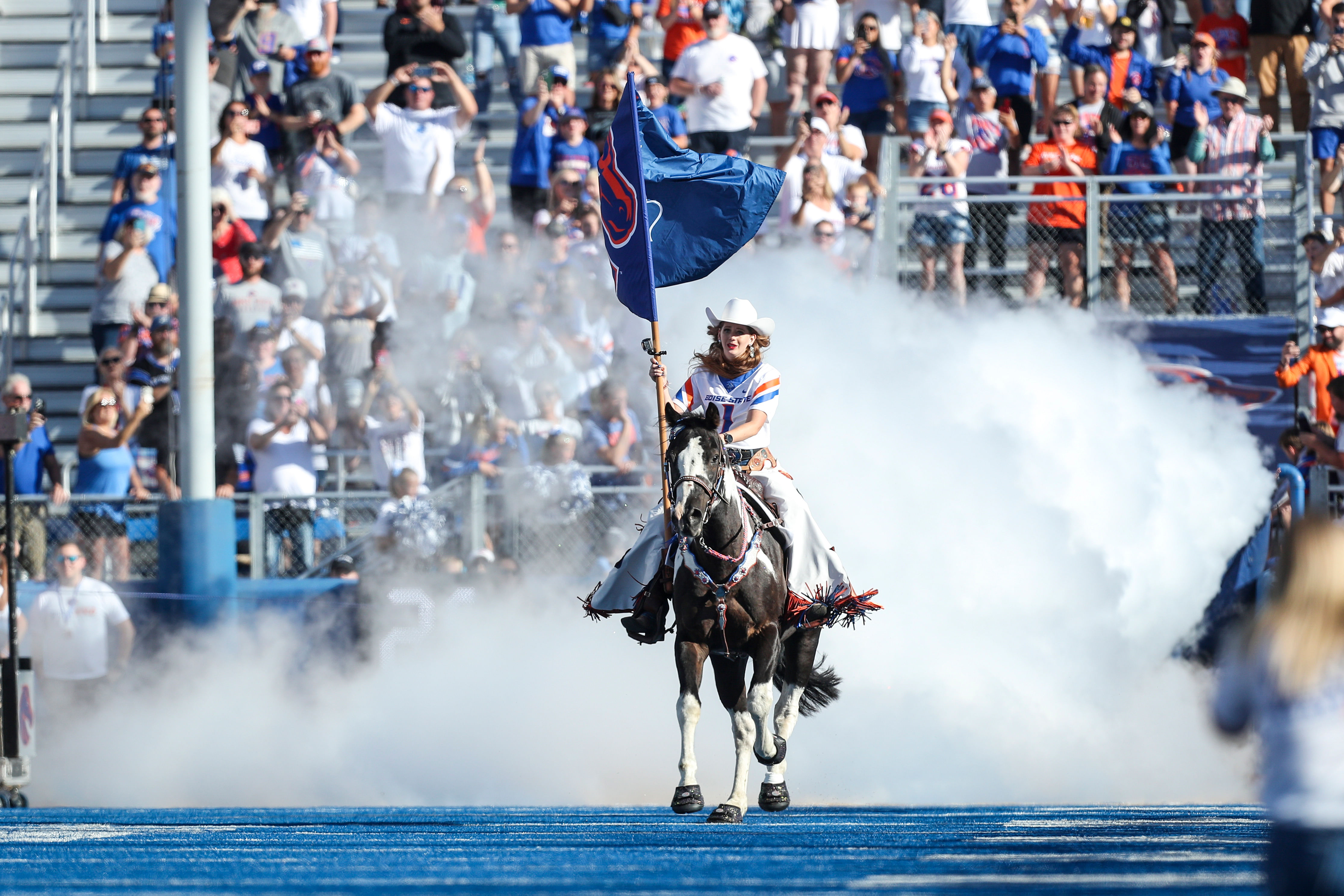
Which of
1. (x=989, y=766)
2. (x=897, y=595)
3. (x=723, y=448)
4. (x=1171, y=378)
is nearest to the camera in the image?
(x=723, y=448)

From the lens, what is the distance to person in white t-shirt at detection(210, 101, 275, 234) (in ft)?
53.3

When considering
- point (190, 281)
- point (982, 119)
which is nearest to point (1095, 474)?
point (982, 119)

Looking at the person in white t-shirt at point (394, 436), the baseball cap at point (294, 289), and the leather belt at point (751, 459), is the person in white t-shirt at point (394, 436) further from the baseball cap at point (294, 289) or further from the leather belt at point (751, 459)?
the leather belt at point (751, 459)

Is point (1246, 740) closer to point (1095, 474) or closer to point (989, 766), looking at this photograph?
point (989, 766)

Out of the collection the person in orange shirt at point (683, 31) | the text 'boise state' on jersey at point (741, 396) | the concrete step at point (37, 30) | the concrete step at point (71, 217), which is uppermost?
the concrete step at point (37, 30)

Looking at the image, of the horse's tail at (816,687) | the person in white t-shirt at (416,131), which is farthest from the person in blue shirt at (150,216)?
the horse's tail at (816,687)

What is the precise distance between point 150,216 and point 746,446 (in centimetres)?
888

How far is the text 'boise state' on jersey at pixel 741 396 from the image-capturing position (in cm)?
918

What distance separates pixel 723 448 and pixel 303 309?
7600 mm

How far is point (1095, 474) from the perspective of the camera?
1331 centimetres

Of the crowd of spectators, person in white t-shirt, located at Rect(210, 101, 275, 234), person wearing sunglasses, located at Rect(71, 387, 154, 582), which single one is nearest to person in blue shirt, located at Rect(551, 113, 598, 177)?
the crowd of spectators

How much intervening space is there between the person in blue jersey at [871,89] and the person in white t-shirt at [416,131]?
3.26 m

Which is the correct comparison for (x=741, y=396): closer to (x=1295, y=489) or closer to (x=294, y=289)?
(x=1295, y=489)

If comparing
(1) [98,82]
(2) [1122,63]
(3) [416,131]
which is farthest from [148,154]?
(2) [1122,63]
